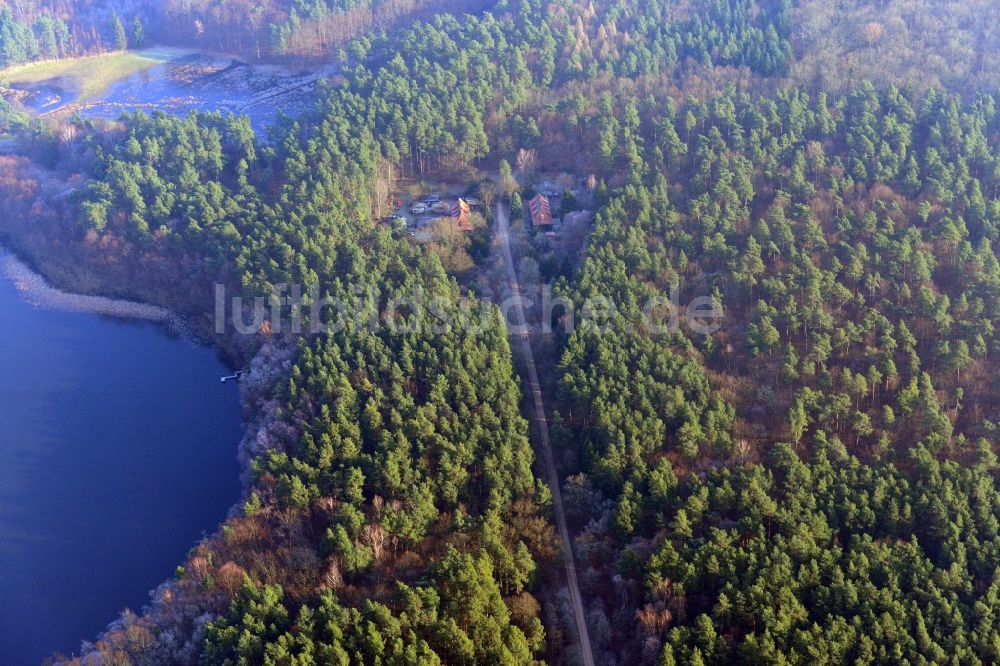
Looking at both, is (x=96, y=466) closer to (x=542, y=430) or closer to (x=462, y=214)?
(x=542, y=430)

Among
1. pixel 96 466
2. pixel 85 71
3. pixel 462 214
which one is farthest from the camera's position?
pixel 85 71

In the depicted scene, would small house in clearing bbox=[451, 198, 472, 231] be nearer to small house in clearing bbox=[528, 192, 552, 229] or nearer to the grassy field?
small house in clearing bbox=[528, 192, 552, 229]

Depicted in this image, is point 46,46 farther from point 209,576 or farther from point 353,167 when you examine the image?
point 209,576

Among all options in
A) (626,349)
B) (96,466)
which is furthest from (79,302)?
(626,349)

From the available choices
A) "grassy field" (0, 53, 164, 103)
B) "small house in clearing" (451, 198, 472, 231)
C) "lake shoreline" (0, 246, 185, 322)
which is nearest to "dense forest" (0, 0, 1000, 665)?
"lake shoreline" (0, 246, 185, 322)

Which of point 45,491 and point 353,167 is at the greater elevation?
point 353,167

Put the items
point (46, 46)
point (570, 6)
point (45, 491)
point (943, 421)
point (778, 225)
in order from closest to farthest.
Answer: point (943, 421) → point (45, 491) → point (778, 225) → point (570, 6) → point (46, 46)

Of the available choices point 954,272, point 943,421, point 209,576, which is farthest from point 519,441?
point 954,272
